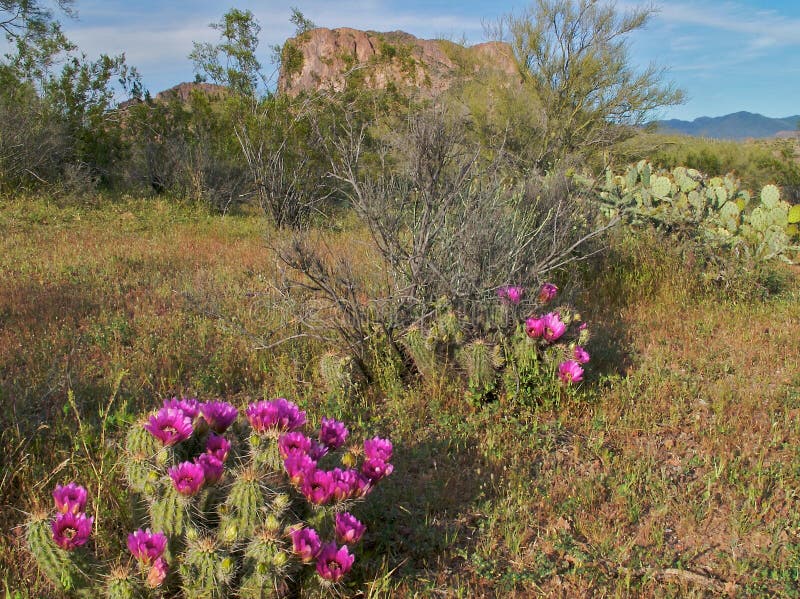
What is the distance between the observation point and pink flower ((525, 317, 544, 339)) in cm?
396

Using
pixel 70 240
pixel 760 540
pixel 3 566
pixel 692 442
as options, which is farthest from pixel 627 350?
pixel 70 240

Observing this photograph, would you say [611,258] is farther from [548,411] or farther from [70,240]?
[70,240]

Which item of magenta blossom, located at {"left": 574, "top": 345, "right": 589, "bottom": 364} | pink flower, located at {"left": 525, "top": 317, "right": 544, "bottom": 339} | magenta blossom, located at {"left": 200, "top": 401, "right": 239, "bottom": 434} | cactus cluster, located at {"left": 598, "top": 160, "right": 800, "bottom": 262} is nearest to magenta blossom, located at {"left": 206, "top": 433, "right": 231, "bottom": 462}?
magenta blossom, located at {"left": 200, "top": 401, "right": 239, "bottom": 434}

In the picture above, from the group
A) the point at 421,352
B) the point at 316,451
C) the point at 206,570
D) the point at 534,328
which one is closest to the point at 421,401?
the point at 421,352

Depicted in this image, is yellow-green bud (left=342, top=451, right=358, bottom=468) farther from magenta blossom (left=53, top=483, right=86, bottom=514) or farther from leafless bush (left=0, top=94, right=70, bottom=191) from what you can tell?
leafless bush (left=0, top=94, right=70, bottom=191)

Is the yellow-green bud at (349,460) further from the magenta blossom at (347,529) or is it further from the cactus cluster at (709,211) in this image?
the cactus cluster at (709,211)

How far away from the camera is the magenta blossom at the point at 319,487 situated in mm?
2230

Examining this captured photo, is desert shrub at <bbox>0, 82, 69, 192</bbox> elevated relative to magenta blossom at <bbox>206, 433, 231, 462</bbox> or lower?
elevated

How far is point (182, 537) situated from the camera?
2.18m

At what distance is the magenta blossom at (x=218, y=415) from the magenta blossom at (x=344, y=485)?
1.67 ft

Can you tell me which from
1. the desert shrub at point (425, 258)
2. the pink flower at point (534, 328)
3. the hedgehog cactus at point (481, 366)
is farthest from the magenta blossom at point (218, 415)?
the pink flower at point (534, 328)

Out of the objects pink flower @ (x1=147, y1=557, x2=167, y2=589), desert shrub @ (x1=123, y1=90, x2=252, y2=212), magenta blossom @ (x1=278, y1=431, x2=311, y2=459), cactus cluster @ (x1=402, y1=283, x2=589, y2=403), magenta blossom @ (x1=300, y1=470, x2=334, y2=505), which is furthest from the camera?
desert shrub @ (x1=123, y1=90, x2=252, y2=212)

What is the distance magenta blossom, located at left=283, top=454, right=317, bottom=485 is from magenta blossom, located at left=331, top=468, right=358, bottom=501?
0.09 metres

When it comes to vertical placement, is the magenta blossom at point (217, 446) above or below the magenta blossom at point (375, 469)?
above
